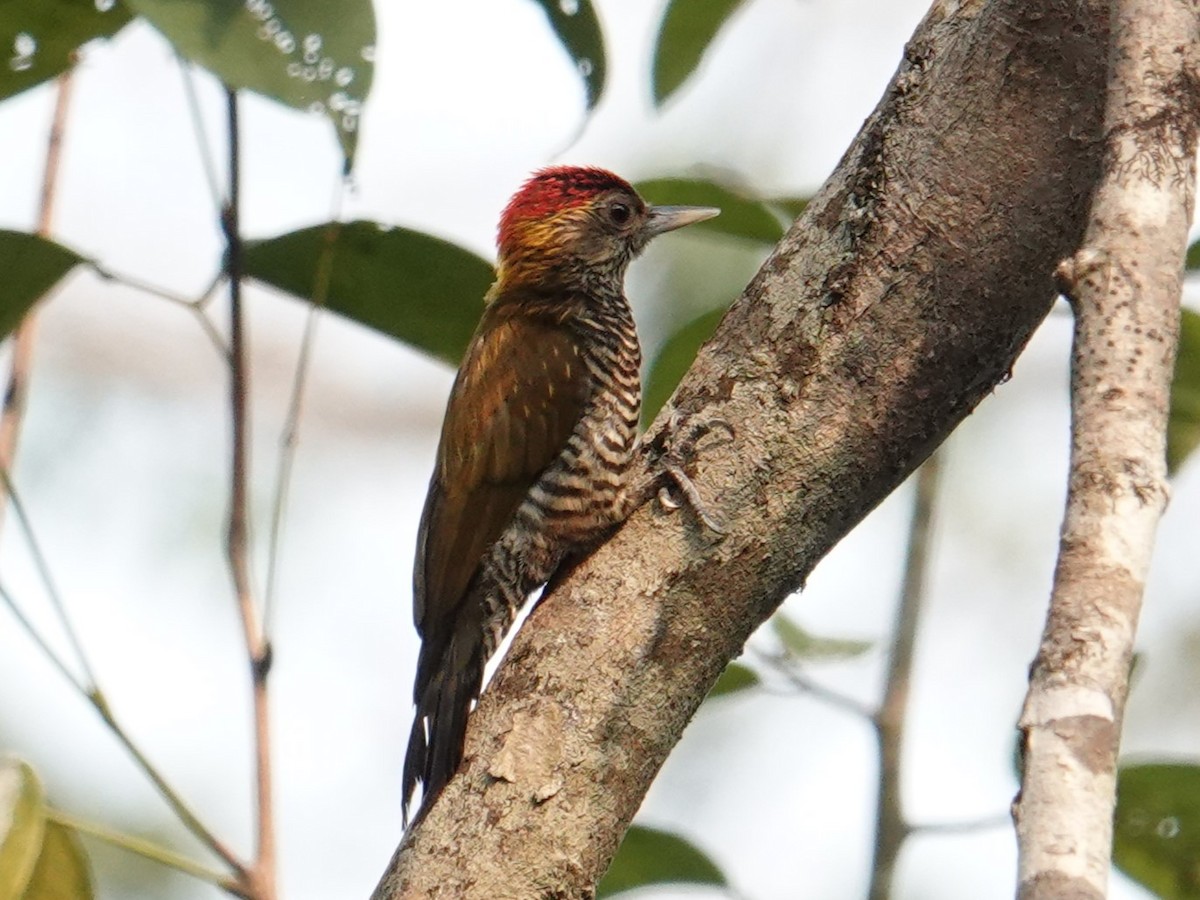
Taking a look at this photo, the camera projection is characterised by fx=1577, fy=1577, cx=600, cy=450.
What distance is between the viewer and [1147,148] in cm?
183

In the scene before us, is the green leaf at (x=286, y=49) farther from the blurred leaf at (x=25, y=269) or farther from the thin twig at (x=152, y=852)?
the thin twig at (x=152, y=852)

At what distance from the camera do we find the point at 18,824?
87.5 inches

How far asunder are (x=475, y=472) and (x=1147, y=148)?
202cm

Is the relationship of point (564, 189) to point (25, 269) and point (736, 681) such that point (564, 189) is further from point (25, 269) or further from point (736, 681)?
point (25, 269)

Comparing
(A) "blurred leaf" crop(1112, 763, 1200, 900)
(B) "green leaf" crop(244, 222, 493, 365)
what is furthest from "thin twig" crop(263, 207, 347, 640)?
(A) "blurred leaf" crop(1112, 763, 1200, 900)

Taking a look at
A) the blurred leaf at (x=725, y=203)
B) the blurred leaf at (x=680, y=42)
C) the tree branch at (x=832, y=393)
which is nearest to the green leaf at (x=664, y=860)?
the tree branch at (x=832, y=393)

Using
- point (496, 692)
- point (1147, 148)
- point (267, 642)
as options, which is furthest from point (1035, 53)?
point (267, 642)

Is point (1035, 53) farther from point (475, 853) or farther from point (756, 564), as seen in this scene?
point (475, 853)

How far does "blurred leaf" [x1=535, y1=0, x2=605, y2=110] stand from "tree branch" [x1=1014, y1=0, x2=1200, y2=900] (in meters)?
1.04

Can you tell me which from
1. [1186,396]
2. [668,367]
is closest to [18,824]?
[668,367]

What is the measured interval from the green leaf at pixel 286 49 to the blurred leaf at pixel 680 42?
1.17m

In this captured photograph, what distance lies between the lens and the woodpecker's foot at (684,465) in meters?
2.65

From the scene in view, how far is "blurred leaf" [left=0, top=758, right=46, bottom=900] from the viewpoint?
7.13 ft

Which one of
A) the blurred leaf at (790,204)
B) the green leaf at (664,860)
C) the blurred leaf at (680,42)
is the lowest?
the green leaf at (664,860)
